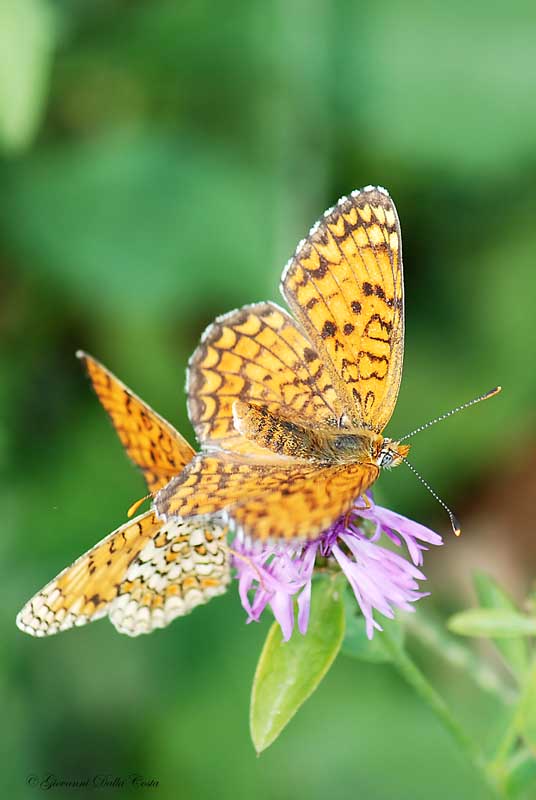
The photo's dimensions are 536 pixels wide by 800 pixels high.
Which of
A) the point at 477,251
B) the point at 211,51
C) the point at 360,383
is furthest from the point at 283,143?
the point at 360,383

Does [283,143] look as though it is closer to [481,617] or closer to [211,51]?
[211,51]

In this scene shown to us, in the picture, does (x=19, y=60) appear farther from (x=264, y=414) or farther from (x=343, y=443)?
(x=343, y=443)

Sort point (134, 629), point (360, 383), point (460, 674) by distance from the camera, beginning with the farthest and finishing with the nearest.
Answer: point (460, 674) < point (360, 383) < point (134, 629)

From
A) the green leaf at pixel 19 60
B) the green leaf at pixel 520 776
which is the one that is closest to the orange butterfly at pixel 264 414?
the green leaf at pixel 520 776

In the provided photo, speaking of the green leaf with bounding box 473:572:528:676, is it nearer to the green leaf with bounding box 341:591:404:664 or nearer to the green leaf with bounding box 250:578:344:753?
the green leaf with bounding box 341:591:404:664

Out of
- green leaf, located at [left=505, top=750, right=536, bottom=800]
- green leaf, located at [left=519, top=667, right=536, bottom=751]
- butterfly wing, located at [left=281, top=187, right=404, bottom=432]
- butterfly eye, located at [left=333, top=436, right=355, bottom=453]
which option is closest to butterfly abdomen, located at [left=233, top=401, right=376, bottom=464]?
butterfly eye, located at [left=333, top=436, right=355, bottom=453]

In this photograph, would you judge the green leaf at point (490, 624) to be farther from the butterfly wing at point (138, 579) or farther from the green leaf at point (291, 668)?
the butterfly wing at point (138, 579)
